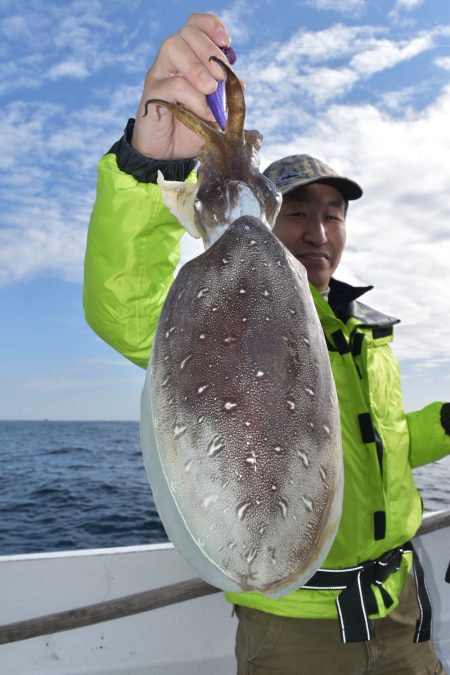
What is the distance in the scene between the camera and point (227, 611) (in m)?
4.39

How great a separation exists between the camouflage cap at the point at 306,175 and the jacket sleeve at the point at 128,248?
1433mm

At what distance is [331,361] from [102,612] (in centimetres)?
244

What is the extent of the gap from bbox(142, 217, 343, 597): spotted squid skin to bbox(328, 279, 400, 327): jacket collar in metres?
2.04

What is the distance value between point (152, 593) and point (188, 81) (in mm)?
3543

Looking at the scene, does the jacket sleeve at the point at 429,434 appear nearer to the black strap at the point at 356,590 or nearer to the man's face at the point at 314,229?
the black strap at the point at 356,590

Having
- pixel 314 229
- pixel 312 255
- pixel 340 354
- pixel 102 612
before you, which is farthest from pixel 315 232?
pixel 102 612

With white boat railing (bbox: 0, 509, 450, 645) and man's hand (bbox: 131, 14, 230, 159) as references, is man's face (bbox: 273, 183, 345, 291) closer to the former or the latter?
man's hand (bbox: 131, 14, 230, 159)

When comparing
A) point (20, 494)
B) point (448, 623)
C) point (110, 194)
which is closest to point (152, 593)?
point (448, 623)

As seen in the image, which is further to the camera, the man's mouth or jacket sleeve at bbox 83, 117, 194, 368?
the man's mouth

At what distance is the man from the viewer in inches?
65.3

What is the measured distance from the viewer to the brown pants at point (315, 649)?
2.46m

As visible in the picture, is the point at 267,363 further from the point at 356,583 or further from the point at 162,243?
the point at 356,583

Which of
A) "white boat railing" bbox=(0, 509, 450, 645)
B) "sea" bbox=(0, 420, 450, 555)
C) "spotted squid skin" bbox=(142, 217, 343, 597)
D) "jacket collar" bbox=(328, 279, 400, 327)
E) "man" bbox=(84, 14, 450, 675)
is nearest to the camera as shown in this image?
"spotted squid skin" bbox=(142, 217, 343, 597)

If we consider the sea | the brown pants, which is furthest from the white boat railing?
the sea
